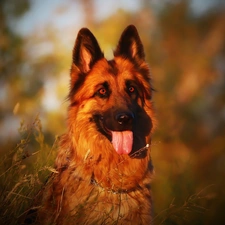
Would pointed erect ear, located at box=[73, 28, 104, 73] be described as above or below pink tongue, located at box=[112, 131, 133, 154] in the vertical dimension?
above

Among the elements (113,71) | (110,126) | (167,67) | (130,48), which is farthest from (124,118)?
(167,67)

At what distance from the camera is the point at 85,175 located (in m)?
4.01

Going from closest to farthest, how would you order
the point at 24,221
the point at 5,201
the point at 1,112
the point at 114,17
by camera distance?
the point at 5,201 → the point at 24,221 → the point at 1,112 → the point at 114,17

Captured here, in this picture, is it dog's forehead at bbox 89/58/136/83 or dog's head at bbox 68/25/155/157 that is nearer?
dog's head at bbox 68/25/155/157

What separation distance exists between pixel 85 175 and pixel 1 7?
12.3 metres

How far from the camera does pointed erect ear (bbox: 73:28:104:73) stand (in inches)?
178

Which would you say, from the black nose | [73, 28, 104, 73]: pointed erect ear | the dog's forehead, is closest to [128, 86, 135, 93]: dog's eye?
the dog's forehead

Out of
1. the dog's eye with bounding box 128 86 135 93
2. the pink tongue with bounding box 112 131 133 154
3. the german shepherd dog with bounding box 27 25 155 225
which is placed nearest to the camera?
the german shepherd dog with bounding box 27 25 155 225

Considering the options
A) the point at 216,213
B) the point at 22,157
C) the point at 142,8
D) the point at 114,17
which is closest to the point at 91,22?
the point at 114,17

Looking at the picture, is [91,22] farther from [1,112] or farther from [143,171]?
[143,171]

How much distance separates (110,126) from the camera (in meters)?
4.26

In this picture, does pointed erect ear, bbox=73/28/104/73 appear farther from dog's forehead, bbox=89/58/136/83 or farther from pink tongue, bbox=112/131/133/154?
pink tongue, bbox=112/131/133/154

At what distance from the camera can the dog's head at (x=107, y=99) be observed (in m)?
4.27

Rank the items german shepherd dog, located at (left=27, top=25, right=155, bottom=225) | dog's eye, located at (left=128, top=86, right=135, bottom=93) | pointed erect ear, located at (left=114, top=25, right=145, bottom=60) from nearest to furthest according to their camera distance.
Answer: german shepherd dog, located at (left=27, top=25, right=155, bottom=225) < dog's eye, located at (left=128, top=86, right=135, bottom=93) < pointed erect ear, located at (left=114, top=25, right=145, bottom=60)
